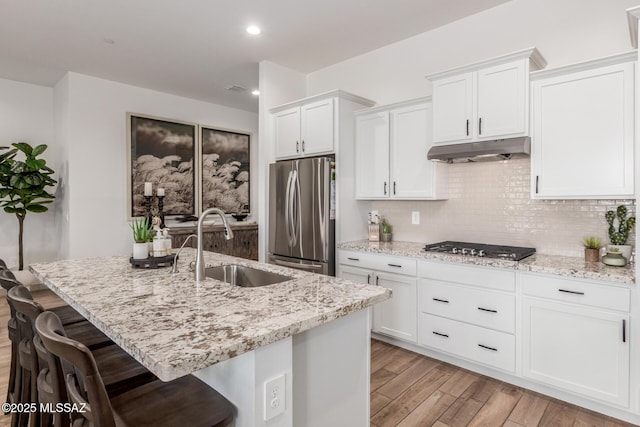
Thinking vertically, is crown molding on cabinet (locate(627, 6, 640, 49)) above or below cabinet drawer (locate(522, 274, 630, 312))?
above

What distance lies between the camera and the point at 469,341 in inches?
106

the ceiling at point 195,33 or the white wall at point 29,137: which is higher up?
the ceiling at point 195,33

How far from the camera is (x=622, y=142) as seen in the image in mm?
2227

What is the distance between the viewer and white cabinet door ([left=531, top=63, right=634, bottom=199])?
7.29 ft

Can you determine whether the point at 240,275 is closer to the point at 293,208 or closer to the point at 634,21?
the point at 293,208

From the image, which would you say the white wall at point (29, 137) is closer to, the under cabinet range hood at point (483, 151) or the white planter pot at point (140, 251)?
the white planter pot at point (140, 251)

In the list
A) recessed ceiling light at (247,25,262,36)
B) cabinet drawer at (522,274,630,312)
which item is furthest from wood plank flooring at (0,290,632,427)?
recessed ceiling light at (247,25,262,36)

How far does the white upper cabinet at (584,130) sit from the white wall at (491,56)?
1.03ft

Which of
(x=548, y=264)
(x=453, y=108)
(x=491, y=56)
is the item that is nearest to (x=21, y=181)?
(x=453, y=108)

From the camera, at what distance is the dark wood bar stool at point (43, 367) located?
4.19 ft

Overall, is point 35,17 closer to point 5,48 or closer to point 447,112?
point 5,48

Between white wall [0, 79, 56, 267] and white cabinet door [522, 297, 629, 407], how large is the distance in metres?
5.71

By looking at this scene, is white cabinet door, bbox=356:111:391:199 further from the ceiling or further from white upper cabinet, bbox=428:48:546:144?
the ceiling

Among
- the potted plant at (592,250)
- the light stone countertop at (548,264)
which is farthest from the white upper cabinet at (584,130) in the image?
the light stone countertop at (548,264)
